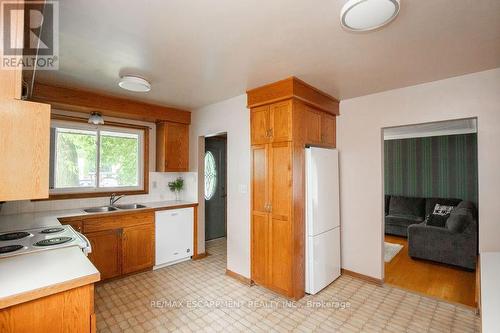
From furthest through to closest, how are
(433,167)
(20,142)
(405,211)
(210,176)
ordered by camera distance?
1. (433,167)
2. (405,211)
3. (210,176)
4. (20,142)

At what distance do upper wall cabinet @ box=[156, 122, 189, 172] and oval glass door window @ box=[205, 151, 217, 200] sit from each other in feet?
2.92

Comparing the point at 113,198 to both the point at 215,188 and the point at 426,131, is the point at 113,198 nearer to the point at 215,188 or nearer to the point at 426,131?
the point at 215,188

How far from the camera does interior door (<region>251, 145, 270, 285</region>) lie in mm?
2977

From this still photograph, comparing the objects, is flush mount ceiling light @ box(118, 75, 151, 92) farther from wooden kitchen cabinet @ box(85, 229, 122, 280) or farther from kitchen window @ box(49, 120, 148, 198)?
wooden kitchen cabinet @ box(85, 229, 122, 280)

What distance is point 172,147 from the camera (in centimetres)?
409

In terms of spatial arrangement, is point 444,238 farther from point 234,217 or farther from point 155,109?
point 155,109

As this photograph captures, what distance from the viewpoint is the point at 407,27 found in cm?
171

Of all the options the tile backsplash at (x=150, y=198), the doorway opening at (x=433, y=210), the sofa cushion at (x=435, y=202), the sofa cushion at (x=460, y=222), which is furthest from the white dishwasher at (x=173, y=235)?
the sofa cushion at (x=435, y=202)

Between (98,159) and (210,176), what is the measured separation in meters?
2.10

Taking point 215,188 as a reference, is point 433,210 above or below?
below

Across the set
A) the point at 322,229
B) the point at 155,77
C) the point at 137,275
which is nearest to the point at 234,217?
the point at 322,229

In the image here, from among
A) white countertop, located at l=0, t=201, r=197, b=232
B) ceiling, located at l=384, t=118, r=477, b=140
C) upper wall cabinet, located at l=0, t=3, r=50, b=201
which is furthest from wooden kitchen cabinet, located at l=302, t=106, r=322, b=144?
ceiling, located at l=384, t=118, r=477, b=140

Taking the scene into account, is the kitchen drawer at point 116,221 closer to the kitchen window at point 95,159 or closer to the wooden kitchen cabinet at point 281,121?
the kitchen window at point 95,159

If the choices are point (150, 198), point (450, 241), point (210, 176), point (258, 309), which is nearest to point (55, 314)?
point (258, 309)
